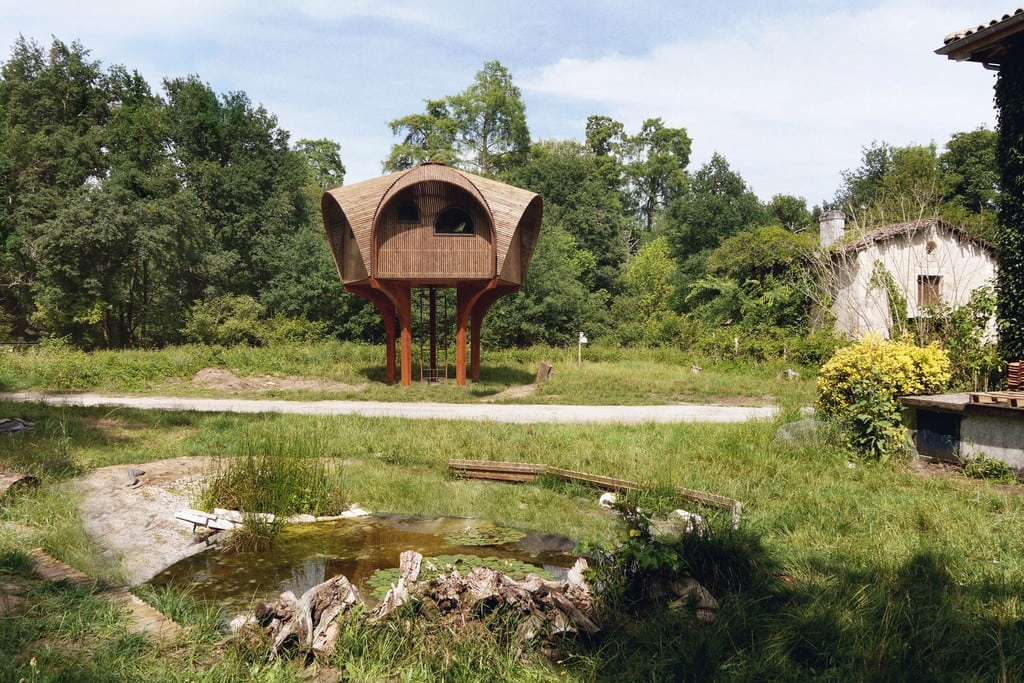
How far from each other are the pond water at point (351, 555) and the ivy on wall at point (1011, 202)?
875cm

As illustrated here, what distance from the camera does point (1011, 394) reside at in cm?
948

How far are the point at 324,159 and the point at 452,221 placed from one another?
42.0m

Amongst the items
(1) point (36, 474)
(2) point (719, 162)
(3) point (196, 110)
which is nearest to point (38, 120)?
(3) point (196, 110)

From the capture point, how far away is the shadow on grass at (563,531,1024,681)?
13.0 feet

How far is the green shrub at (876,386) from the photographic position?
9727 millimetres

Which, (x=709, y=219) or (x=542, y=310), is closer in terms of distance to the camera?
(x=542, y=310)

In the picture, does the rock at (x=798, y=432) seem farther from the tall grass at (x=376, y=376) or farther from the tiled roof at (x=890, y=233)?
the tiled roof at (x=890, y=233)

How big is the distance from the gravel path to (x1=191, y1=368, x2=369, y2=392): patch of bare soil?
7.37 feet

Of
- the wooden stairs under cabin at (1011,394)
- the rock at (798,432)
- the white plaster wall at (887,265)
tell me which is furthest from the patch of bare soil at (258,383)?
the white plaster wall at (887,265)

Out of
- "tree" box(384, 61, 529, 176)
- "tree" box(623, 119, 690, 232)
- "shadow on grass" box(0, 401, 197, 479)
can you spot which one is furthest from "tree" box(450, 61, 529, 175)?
"shadow on grass" box(0, 401, 197, 479)

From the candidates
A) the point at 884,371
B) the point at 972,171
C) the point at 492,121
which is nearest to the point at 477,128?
the point at 492,121

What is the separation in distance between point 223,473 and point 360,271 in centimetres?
1194

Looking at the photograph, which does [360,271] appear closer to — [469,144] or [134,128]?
[134,128]

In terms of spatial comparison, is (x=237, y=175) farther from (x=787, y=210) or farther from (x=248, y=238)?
(x=787, y=210)
